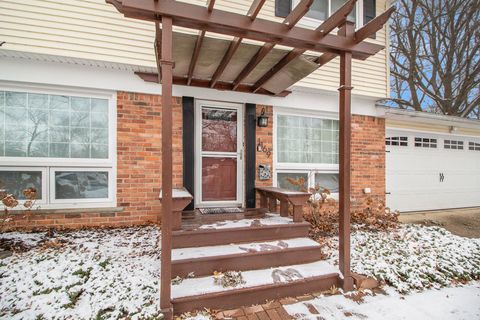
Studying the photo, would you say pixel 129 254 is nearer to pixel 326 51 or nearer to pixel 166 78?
pixel 166 78

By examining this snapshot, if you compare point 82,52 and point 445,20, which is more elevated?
point 445,20

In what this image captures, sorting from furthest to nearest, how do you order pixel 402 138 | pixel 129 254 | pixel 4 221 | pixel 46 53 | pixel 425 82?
pixel 425 82
pixel 402 138
pixel 46 53
pixel 4 221
pixel 129 254

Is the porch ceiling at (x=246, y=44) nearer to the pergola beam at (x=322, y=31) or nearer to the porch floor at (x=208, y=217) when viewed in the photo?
the pergola beam at (x=322, y=31)

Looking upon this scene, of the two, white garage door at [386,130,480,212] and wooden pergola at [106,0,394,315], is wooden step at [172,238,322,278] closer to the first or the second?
wooden pergola at [106,0,394,315]

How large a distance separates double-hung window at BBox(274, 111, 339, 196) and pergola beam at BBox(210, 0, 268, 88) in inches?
67.5

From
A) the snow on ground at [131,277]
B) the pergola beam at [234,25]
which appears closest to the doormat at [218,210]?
the snow on ground at [131,277]

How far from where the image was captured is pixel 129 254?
2895mm

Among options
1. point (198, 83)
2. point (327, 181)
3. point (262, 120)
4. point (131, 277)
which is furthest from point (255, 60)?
point (327, 181)

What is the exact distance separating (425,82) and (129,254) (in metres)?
14.6

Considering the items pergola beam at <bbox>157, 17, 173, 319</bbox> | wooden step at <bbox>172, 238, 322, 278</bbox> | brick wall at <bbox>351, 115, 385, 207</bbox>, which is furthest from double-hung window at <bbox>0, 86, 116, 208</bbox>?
brick wall at <bbox>351, 115, 385, 207</bbox>

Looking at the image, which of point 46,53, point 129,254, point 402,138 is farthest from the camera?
point 402,138

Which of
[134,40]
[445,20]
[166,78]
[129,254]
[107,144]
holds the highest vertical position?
[445,20]

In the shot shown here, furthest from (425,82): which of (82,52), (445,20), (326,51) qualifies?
(82,52)

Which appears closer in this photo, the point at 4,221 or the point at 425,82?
the point at 4,221
